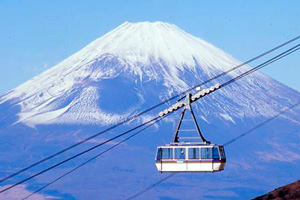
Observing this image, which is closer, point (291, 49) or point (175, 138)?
point (291, 49)

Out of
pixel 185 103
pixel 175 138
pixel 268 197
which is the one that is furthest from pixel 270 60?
pixel 268 197

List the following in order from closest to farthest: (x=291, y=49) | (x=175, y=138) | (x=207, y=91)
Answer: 1. (x=291, y=49)
2. (x=207, y=91)
3. (x=175, y=138)

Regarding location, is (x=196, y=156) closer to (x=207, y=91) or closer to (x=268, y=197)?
(x=207, y=91)

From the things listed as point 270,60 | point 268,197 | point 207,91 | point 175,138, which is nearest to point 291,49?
point 270,60

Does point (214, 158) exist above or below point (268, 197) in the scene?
below

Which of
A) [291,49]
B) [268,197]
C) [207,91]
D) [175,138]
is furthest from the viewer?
[268,197]

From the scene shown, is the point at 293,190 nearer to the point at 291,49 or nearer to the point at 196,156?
the point at 196,156
